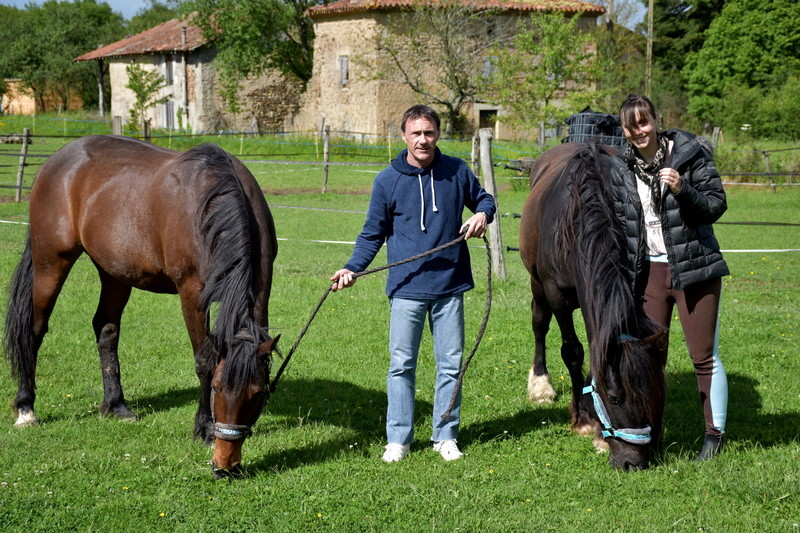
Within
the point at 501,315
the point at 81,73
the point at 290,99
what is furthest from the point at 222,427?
the point at 81,73

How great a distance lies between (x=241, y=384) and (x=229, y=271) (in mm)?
625

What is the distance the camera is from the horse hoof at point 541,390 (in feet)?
18.8

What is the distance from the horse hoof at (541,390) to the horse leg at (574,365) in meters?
0.59

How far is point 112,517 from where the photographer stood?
3729 millimetres

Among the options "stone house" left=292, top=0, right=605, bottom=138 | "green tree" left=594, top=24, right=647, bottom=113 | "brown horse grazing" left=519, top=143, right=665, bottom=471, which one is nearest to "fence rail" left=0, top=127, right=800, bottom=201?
"stone house" left=292, top=0, right=605, bottom=138

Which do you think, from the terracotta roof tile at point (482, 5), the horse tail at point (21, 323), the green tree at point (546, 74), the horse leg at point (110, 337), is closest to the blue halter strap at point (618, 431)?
the horse leg at point (110, 337)

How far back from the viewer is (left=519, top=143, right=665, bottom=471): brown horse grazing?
3793 mm

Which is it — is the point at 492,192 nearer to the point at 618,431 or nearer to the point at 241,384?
the point at 618,431

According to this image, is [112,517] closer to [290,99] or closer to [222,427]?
[222,427]

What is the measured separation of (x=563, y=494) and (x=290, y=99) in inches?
1513

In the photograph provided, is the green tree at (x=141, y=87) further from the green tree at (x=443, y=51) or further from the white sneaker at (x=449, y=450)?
the white sneaker at (x=449, y=450)

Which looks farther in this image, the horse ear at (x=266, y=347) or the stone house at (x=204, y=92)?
the stone house at (x=204, y=92)

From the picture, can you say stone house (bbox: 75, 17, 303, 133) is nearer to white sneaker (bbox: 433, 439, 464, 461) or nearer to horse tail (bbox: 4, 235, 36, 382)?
horse tail (bbox: 4, 235, 36, 382)

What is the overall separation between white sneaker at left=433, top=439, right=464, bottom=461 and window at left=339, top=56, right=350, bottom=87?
105 ft
